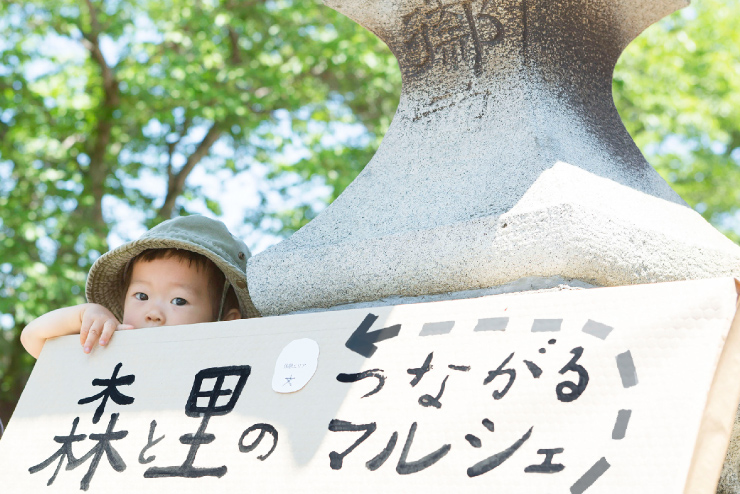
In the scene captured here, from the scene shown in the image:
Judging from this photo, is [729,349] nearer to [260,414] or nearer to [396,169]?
[260,414]

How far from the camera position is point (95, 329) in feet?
4.81

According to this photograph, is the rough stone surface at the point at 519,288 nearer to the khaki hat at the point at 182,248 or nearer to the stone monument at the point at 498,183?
the stone monument at the point at 498,183

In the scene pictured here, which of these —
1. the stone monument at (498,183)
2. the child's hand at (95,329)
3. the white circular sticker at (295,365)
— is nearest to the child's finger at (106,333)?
the child's hand at (95,329)

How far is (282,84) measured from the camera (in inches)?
262

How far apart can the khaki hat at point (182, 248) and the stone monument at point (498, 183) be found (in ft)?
0.95

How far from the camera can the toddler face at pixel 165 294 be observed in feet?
5.75

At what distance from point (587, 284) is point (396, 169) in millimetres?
575

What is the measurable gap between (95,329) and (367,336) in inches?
26.0

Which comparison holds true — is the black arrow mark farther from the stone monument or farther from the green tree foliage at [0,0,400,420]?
the green tree foliage at [0,0,400,420]

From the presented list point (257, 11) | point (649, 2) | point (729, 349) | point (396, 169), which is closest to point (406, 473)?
point (729, 349)

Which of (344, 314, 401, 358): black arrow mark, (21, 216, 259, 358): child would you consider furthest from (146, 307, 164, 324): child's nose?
(344, 314, 401, 358): black arrow mark

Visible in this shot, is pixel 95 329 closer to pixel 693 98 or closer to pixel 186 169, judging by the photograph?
pixel 186 169

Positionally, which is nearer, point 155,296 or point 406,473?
point 406,473

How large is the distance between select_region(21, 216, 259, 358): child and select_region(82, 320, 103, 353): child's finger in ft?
0.51
